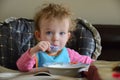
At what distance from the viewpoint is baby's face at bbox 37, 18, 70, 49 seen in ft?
4.22

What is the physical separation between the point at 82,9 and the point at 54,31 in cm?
80

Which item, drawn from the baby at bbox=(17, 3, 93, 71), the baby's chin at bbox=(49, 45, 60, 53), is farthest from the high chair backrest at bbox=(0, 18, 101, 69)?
the baby's chin at bbox=(49, 45, 60, 53)

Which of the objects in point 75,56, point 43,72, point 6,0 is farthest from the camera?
point 6,0

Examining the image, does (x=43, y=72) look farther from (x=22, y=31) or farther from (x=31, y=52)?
(x=22, y=31)

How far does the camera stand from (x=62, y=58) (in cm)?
138

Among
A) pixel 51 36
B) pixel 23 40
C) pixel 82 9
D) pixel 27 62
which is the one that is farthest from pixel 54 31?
pixel 82 9

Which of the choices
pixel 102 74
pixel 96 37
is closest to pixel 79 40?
pixel 96 37

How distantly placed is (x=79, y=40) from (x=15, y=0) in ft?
1.97

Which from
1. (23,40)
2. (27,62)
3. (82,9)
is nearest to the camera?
(27,62)

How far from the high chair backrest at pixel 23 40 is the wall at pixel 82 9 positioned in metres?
0.34

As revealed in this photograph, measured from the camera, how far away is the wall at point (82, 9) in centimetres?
200

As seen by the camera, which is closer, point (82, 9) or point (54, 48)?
point (54, 48)

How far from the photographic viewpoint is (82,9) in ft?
6.71

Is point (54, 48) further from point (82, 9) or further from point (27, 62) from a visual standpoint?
point (82, 9)
